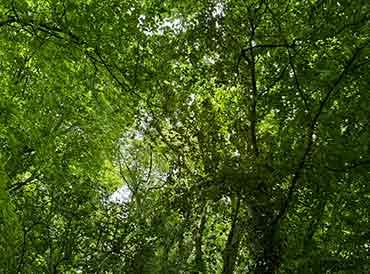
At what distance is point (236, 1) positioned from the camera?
25.0 feet

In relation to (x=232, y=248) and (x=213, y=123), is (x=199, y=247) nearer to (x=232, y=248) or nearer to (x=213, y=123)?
(x=232, y=248)

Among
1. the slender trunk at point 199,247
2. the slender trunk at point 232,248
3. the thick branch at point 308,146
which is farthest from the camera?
the slender trunk at point 199,247

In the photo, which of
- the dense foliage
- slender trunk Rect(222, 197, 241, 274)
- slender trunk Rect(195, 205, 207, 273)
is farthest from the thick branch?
slender trunk Rect(195, 205, 207, 273)

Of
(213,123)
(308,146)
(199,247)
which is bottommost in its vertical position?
(308,146)

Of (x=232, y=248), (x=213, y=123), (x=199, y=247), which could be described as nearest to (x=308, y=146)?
(x=213, y=123)

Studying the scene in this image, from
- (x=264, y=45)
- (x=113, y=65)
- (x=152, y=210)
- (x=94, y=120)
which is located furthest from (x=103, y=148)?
(x=264, y=45)

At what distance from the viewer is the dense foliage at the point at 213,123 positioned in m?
6.68

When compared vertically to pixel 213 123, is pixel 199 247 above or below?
below

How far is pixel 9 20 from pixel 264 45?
12.2 ft

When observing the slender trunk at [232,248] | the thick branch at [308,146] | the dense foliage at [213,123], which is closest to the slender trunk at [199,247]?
the dense foliage at [213,123]

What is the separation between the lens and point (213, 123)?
340 inches

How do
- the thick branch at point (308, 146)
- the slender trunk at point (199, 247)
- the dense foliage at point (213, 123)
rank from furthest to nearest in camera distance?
the slender trunk at point (199, 247), the dense foliage at point (213, 123), the thick branch at point (308, 146)

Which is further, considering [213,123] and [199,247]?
[199,247]

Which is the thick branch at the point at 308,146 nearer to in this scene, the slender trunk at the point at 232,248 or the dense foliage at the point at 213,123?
the dense foliage at the point at 213,123
